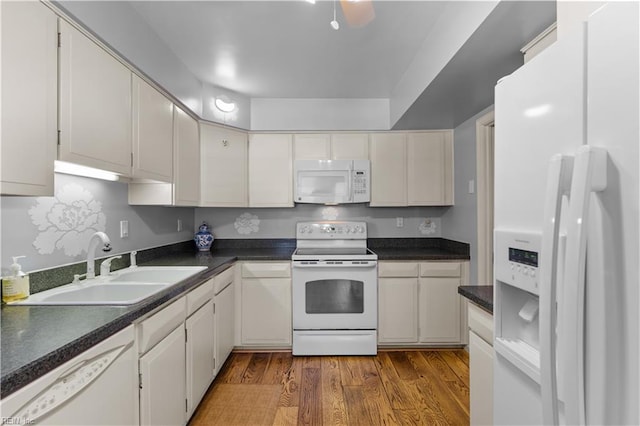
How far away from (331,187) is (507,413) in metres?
2.41

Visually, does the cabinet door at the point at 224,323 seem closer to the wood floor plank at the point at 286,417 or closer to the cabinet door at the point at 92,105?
the wood floor plank at the point at 286,417

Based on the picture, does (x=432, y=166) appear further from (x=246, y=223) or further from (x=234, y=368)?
(x=234, y=368)

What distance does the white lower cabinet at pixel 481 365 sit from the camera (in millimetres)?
1255

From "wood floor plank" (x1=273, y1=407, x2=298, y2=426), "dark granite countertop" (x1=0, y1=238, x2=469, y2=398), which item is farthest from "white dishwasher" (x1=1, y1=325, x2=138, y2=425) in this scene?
"wood floor plank" (x1=273, y1=407, x2=298, y2=426)

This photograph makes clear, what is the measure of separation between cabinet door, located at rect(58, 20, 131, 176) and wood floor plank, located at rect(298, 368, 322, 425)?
73.1 inches

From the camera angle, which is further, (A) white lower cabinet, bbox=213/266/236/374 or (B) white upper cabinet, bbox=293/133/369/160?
(B) white upper cabinet, bbox=293/133/369/160

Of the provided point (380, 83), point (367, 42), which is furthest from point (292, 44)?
point (380, 83)

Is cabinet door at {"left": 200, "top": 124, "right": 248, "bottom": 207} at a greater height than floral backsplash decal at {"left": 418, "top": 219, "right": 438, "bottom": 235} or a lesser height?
greater

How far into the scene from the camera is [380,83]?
2.85 metres

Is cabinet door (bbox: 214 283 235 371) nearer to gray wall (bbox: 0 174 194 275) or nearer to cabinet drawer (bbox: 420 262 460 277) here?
gray wall (bbox: 0 174 194 275)

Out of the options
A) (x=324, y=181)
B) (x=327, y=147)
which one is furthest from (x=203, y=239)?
(x=327, y=147)

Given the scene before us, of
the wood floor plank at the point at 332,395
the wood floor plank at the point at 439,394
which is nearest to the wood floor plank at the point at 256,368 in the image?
the wood floor plank at the point at 332,395

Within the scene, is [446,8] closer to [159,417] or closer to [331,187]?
[331,187]

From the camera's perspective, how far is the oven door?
2785 mm
